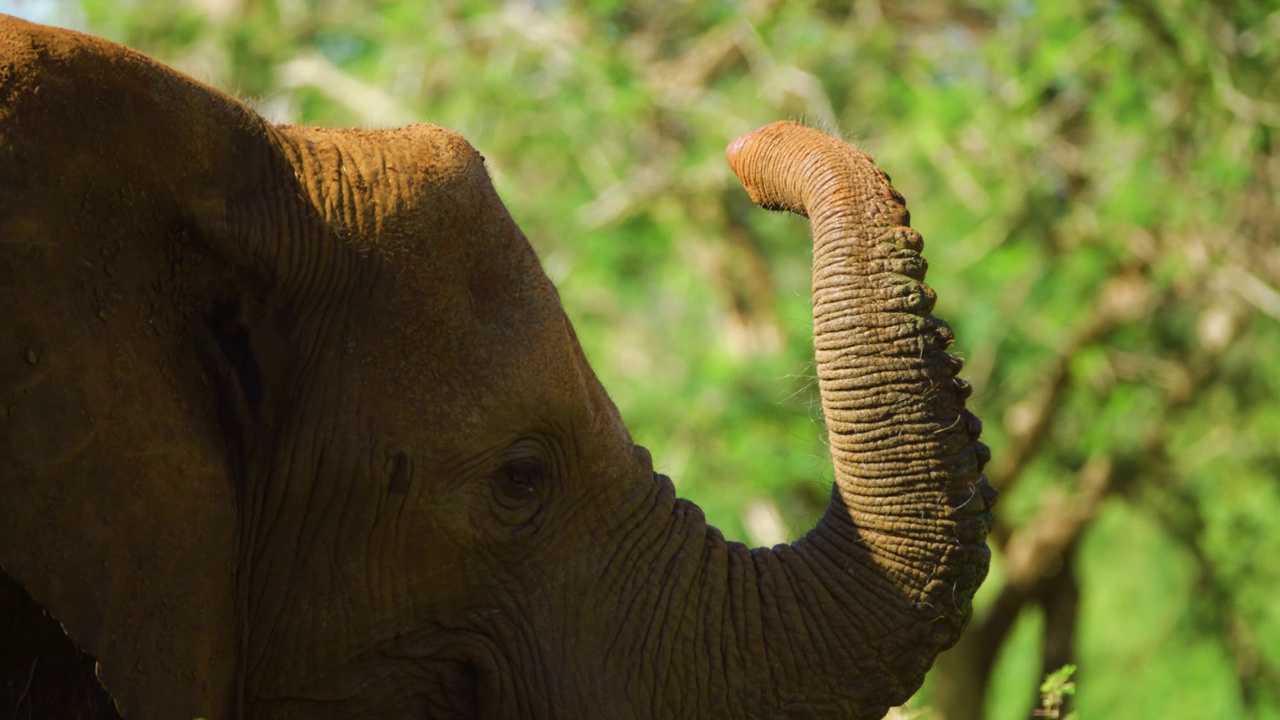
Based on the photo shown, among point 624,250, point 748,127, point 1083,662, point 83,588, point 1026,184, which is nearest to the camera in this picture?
point 83,588

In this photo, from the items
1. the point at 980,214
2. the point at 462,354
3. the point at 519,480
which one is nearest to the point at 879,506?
the point at 519,480

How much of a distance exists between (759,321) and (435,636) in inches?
354

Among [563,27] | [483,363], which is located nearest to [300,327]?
[483,363]

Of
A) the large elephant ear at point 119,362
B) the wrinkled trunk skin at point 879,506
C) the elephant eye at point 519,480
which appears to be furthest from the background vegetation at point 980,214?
the large elephant ear at point 119,362

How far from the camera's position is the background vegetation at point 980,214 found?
9.26 metres

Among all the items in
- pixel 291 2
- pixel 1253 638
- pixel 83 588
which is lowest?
pixel 83 588

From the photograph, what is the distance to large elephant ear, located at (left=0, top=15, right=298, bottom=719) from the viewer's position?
8.85 ft

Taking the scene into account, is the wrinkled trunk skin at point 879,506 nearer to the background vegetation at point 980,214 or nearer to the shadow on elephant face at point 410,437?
the shadow on elephant face at point 410,437

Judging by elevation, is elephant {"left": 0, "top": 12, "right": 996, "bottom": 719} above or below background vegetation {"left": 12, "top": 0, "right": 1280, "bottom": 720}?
below

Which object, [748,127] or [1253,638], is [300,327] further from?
[1253,638]

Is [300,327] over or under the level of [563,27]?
under

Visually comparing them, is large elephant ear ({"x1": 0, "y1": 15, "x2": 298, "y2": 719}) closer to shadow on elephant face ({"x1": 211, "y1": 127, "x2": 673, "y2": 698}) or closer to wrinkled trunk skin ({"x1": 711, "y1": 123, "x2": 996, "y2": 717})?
shadow on elephant face ({"x1": 211, "y1": 127, "x2": 673, "y2": 698})

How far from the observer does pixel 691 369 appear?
11.6 metres

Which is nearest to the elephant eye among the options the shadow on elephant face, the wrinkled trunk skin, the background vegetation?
the shadow on elephant face
